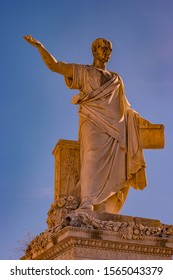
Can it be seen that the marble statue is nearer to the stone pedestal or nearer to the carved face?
the carved face

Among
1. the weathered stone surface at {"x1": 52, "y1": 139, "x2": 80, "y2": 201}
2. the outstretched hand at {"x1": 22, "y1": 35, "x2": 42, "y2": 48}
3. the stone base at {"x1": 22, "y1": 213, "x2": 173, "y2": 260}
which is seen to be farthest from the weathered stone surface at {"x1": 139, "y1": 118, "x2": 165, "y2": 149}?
the outstretched hand at {"x1": 22, "y1": 35, "x2": 42, "y2": 48}

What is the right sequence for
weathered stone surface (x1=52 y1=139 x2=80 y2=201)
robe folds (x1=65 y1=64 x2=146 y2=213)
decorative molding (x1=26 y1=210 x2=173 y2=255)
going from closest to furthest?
1. decorative molding (x1=26 y1=210 x2=173 y2=255)
2. robe folds (x1=65 y1=64 x2=146 y2=213)
3. weathered stone surface (x1=52 y1=139 x2=80 y2=201)

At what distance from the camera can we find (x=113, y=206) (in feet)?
45.0

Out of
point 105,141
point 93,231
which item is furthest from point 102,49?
point 93,231

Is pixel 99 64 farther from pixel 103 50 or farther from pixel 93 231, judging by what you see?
pixel 93 231

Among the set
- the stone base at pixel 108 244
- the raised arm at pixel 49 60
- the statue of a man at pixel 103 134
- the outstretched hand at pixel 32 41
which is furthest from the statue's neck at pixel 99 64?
the stone base at pixel 108 244

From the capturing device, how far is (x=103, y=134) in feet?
45.4

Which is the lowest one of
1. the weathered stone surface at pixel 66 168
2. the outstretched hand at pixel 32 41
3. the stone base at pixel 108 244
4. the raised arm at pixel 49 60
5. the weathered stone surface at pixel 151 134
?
the stone base at pixel 108 244

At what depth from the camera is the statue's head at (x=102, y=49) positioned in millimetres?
14691

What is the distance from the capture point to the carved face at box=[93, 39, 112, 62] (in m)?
14.7

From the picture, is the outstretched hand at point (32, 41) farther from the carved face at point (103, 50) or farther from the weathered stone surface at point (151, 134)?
the weathered stone surface at point (151, 134)
